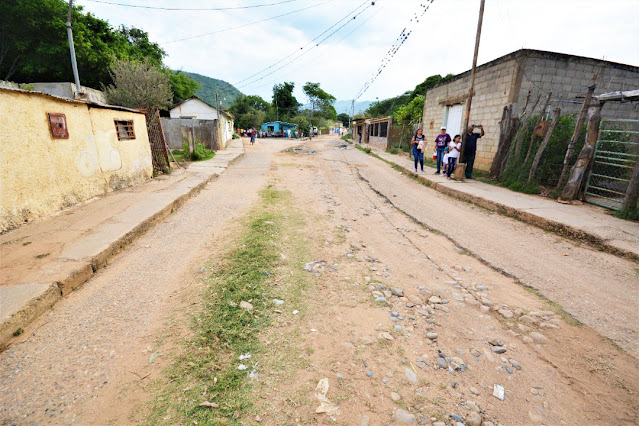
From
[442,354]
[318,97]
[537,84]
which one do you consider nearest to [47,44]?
[537,84]

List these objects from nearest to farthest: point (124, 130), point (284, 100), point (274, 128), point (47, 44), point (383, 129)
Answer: point (124, 130) < point (47, 44) < point (383, 129) < point (274, 128) < point (284, 100)

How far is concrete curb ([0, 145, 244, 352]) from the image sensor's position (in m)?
2.43

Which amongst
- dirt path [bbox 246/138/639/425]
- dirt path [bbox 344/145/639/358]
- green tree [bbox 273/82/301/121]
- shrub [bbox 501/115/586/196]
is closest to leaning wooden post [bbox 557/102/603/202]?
shrub [bbox 501/115/586/196]

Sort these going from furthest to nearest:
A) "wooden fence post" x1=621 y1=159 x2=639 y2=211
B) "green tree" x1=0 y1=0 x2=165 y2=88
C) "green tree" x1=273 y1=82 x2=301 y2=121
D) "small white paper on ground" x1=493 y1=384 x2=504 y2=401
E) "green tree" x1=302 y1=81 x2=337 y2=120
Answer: "green tree" x1=302 y1=81 x2=337 y2=120
"green tree" x1=273 y1=82 x2=301 y2=121
"green tree" x1=0 y1=0 x2=165 y2=88
"wooden fence post" x1=621 y1=159 x2=639 y2=211
"small white paper on ground" x1=493 y1=384 x2=504 y2=401

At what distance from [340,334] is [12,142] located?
5587 millimetres

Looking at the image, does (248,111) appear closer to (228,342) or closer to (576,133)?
(576,133)

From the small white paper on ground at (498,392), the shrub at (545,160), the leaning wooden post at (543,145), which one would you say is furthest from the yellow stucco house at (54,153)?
the leaning wooden post at (543,145)

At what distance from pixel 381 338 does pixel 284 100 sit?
7117 cm

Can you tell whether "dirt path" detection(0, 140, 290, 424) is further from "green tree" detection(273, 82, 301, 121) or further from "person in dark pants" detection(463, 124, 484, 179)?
"green tree" detection(273, 82, 301, 121)

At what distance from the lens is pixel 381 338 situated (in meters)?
2.41

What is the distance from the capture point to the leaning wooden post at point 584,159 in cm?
627

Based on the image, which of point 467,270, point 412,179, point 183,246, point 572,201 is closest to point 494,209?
point 572,201

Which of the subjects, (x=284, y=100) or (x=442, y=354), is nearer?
(x=442, y=354)

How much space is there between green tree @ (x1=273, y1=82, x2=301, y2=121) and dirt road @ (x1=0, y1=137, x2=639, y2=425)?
66977mm
